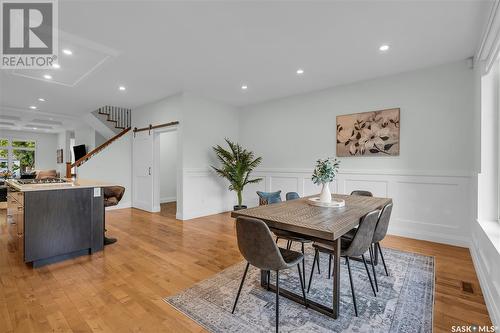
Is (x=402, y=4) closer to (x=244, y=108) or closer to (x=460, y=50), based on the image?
(x=460, y=50)

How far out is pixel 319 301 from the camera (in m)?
1.97

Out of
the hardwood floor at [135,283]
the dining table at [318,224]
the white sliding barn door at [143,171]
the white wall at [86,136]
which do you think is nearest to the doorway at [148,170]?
the white sliding barn door at [143,171]

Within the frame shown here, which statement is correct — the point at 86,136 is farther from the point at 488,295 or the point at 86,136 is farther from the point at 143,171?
the point at 488,295

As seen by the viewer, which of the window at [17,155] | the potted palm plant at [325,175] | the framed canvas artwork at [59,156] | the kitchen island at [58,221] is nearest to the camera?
the potted palm plant at [325,175]

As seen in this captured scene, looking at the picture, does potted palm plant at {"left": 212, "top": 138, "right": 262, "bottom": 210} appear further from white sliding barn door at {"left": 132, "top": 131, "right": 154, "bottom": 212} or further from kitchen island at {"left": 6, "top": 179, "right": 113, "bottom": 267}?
kitchen island at {"left": 6, "top": 179, "right": 113, "bottom": 267}

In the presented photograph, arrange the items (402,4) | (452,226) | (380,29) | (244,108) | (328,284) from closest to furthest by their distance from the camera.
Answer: (402,4)
(328,284)
(380,29)
(452,226)
(244,108)

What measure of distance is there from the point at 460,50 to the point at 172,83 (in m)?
4.36

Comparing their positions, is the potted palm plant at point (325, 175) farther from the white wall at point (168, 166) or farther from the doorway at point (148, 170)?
the white wall at point (168, 166)

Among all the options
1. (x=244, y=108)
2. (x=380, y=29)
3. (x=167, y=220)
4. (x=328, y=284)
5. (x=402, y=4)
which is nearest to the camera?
(x=402, y=4)

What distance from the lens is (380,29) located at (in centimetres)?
249

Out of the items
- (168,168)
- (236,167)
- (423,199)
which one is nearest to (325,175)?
(423,199)

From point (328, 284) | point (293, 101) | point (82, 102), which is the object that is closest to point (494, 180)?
point (328, 284)

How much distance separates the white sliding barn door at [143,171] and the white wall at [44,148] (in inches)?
292

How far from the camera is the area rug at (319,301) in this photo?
1.65 metres
